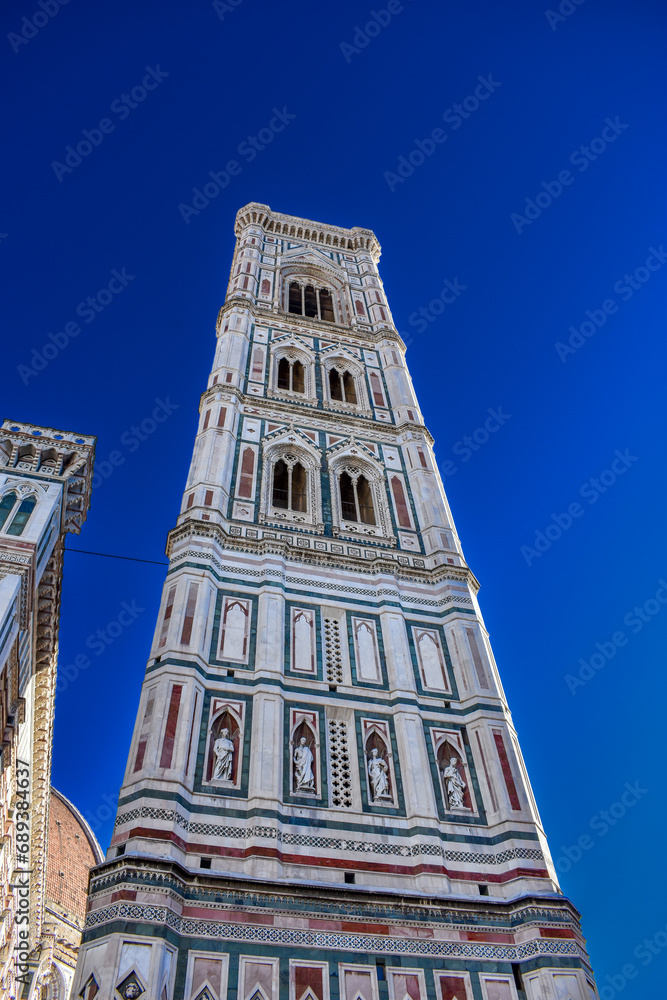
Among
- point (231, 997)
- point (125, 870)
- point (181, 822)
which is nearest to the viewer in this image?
point (231, 997)

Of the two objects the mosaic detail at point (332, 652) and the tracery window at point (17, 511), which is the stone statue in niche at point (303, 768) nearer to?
the mosaic detail at point (332, 652)

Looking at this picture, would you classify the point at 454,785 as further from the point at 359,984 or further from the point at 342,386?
the point at 342,386

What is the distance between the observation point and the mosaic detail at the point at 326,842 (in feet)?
32.0

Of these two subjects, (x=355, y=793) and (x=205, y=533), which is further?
(x=205, y=533)

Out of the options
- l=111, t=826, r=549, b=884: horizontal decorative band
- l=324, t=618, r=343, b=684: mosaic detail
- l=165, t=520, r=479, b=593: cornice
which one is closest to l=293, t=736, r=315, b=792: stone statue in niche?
l=111, t=826, r=549, b=884: horizontal decorative band

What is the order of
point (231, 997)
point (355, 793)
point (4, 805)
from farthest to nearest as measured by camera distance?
point (4, 805) → point (355, 793) → point (231, 997)

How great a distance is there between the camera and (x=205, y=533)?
572 inches

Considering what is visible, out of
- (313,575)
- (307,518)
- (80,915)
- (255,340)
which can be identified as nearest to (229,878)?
(313,575)

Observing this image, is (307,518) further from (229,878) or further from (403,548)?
(229,878)

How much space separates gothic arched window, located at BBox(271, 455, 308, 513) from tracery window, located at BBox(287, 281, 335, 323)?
29.1 ft

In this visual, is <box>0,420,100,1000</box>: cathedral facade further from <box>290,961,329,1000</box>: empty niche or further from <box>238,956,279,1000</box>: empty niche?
<box>290,961,329,1000</box>: empty niche

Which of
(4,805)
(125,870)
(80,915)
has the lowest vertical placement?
(125,870)

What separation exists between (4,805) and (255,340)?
12909 mm

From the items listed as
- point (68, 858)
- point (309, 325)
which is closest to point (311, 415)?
point (309, 325)
